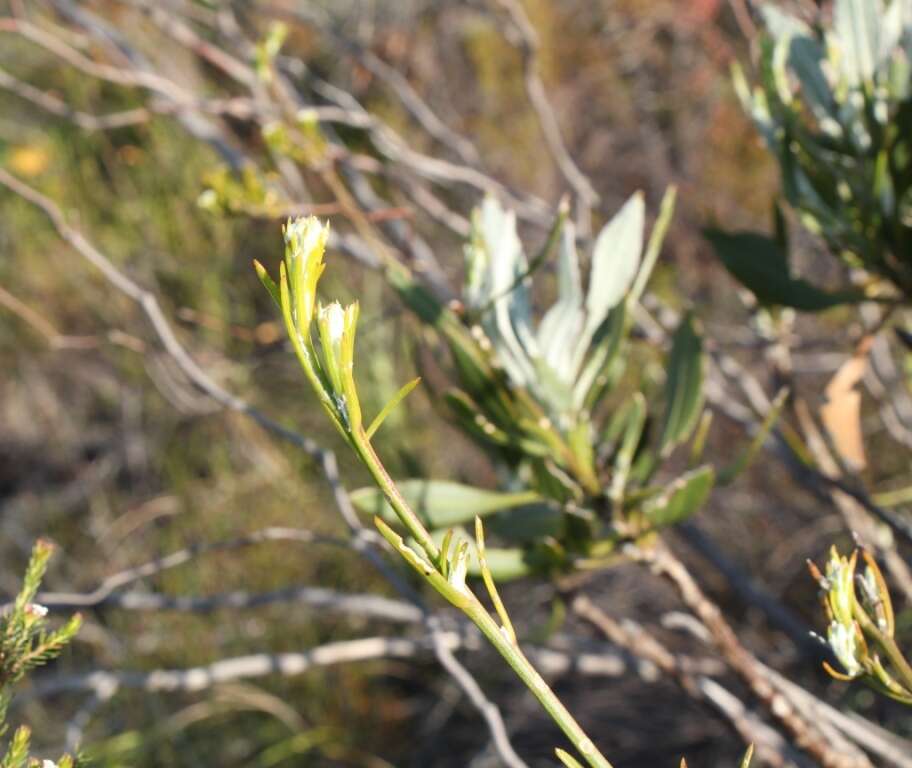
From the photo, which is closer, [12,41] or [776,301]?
[776,301]

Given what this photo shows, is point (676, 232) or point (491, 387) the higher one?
point (491, 387)

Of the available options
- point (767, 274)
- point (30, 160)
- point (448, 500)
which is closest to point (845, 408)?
point (767, 274)

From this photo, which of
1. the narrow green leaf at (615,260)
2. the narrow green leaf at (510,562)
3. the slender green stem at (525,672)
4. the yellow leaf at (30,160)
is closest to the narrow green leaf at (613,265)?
the narrow green leaf at (615,260)

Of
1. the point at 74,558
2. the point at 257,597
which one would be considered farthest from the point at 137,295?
the point at 74,558

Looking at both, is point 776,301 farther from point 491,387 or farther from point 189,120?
point 189,120

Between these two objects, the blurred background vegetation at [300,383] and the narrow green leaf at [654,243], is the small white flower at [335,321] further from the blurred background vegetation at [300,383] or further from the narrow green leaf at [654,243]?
the blurred background vegetation at [300,383]
